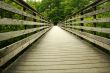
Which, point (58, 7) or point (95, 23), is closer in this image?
point (95, 23)

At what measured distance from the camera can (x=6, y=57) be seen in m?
2.98

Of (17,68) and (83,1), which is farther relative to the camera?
(83,1)

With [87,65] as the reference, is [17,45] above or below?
above

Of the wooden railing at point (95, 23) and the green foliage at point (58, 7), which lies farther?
the green foliage at point (58, 7)

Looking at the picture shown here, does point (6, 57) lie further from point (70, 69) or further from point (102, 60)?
point (102, 60)

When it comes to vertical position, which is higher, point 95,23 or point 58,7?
point 58,7

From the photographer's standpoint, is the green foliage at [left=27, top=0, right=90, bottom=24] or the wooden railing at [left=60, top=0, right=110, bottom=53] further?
the green foliage at [left=27, top=0, right=90, bottom=24]

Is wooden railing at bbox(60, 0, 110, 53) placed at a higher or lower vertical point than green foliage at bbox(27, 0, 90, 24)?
lower

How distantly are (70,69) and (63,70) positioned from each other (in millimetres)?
120

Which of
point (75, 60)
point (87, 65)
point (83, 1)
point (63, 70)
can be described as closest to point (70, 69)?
point (63, 70)

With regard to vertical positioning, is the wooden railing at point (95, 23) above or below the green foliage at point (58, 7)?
below

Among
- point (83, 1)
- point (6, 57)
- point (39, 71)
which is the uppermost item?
point (83, 1)

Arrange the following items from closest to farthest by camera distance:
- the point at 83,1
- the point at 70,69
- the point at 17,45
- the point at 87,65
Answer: the point at 70,69 → the point at 87,65 → the point at 17,45 → the point at 83,1

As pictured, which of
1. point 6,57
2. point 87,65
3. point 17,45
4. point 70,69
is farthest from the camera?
point 17,45
